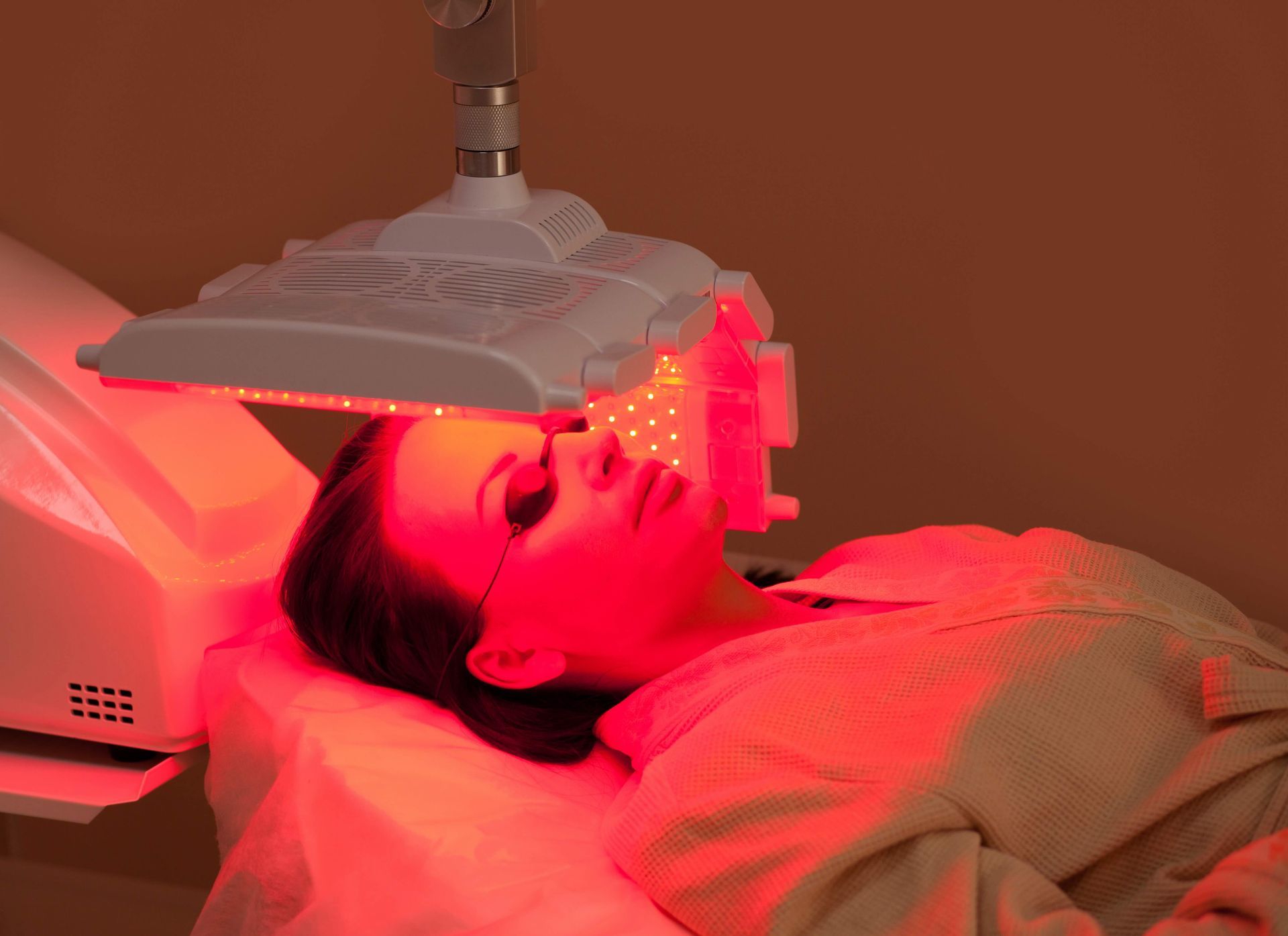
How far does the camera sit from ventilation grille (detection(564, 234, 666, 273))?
1284mm

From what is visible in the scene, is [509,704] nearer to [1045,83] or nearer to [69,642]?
[69,642]

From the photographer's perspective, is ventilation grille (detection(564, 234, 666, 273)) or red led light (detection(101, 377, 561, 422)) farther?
ventilation grille (detection(564, 234, 666, 273))

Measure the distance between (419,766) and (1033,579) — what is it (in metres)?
0.63

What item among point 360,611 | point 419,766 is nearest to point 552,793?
point 419,766

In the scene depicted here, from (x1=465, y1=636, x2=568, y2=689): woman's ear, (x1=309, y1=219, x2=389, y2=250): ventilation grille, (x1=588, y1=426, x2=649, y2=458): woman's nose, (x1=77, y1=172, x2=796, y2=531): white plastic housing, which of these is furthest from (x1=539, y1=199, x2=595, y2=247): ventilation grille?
(x1=465, y1=636, x2=568, y2=689): woman's ear

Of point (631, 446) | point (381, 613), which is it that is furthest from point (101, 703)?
point (631, 446)

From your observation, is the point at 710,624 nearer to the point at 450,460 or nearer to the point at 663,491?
the point at 663,491

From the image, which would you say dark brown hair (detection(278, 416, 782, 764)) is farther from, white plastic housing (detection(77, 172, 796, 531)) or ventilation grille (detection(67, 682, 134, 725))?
white plastic housing (detection(77, 172, 796, 531))

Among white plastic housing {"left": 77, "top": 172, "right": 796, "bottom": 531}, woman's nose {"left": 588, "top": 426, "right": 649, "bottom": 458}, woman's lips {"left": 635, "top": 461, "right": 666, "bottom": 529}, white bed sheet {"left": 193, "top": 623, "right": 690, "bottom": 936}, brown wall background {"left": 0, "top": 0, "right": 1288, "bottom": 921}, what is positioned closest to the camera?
white plastic housing {"left": 77, "top": 172, "right": 796, "bottom": 531}

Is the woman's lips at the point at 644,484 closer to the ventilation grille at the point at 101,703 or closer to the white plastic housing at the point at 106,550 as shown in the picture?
the white plastic housing at the point at 106,550

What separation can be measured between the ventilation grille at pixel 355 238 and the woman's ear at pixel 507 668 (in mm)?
434

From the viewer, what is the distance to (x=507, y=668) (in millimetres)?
1507

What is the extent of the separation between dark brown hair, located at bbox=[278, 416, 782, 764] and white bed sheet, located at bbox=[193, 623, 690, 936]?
0.03m

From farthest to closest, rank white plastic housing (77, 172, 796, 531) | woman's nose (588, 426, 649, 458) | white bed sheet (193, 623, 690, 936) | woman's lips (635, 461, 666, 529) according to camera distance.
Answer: woman's nose (588, 426, 649, 458) → woman's lips (635, 461, 666, 529) → white bed sheet (193, 623, 690, 936) → white plastic housing (77, 172, 796, 531)
